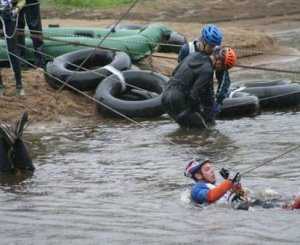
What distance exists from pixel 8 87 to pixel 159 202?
20.8ft

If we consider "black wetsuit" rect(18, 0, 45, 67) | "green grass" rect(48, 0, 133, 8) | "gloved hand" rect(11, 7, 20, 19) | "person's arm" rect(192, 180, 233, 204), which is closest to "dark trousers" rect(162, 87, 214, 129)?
"gloved hand" rect(11, 7, 20, 19)

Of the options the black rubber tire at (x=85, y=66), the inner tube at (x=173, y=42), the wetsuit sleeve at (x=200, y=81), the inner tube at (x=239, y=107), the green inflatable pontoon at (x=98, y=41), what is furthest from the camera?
the inner tube at (x=173, y=42)

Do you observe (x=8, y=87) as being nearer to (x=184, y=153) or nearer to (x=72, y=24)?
(x=184, y=153)

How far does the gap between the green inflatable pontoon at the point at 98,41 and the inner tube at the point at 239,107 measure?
298cm


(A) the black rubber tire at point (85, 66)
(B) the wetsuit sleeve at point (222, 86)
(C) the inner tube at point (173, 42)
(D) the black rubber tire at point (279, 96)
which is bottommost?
(C) the inner tube at point (173, 42)

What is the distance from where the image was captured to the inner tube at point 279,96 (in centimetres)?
1430

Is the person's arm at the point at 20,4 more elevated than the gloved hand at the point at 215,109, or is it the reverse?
the person's arm at the point at 20,4

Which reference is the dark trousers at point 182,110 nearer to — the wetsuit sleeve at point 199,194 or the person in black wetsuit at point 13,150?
the person in black wetsuit at point 13,150

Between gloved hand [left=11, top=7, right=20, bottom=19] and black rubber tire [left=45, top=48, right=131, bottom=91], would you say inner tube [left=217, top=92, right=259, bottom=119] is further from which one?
gloved hand [left=11, top=7, right=20, bottom=19]

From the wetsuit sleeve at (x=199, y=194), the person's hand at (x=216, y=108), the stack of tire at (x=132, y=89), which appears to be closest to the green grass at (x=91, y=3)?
the stack of tire at (x=132, y=89)

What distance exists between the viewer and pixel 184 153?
11.3 meters

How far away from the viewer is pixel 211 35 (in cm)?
1209


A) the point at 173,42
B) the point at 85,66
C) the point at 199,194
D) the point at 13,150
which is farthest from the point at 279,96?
the point at 199,194

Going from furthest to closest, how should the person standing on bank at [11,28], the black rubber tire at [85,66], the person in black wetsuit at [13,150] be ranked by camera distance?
the black rubber tire at [85,66] → the person standing on bank at [11,28] → the person in black wetsuit at [13,150]
